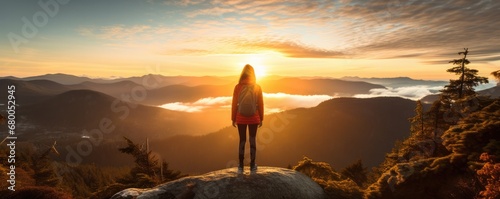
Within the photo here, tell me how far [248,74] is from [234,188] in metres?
4.11

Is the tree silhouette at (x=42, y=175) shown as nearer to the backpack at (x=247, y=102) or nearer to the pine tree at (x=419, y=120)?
the backpack at (x=247, y=102)

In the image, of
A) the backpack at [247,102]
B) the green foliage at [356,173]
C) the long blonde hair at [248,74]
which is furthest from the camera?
the green foliage at [356,173]

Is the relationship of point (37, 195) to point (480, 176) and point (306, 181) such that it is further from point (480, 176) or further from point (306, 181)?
point (480, 176)

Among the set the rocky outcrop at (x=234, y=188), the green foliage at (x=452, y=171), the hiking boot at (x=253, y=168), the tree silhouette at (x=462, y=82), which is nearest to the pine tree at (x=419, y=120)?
the tree silhouette at (x=462, y=82)

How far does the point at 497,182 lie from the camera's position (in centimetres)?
805

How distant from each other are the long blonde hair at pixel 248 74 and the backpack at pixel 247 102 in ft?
0.97

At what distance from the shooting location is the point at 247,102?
1048 cm

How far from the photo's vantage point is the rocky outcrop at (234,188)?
9.65 m

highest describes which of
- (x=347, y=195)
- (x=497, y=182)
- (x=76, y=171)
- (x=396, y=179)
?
(x=497, y=182)

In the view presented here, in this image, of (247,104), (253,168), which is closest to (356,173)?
(253,168)

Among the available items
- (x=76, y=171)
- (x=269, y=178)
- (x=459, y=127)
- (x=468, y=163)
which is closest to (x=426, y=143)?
(x=459, y=127)

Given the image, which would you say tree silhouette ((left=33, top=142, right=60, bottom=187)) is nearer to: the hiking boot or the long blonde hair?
the hiking boot

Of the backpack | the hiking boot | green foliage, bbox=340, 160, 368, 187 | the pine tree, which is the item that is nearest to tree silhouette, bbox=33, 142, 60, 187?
green foliage, bbox=340, 160, 368, 187

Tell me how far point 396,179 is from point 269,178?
4.81 meters
